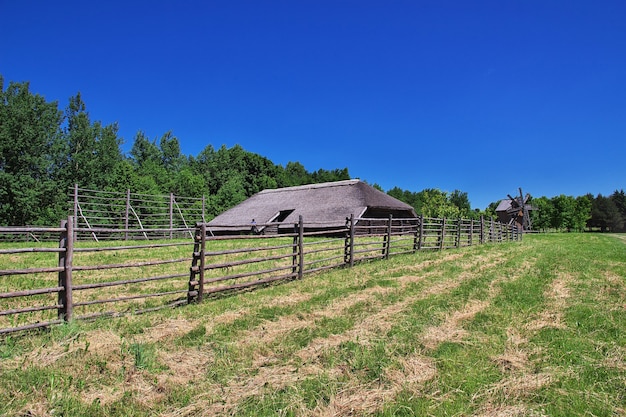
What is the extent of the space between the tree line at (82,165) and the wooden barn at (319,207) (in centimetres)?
686

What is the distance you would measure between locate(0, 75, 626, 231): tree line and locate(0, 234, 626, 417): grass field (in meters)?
27.8

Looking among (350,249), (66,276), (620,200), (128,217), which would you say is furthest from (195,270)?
(620,200)

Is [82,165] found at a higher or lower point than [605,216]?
higher

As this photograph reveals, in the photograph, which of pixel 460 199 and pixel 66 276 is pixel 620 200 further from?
pixel 66 276

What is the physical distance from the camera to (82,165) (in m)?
31.9

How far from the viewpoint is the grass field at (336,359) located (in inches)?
108

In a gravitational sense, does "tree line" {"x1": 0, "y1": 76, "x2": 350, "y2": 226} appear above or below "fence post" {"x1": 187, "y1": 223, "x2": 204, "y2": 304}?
above

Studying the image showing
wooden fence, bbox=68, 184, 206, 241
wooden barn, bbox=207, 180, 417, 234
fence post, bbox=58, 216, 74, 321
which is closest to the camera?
fence post, bbox=58, 216, 74, 321

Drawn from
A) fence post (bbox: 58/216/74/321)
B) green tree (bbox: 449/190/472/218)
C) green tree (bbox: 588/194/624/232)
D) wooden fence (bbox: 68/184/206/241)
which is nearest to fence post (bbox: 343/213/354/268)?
fence post (bbox: 58/216/74/321)

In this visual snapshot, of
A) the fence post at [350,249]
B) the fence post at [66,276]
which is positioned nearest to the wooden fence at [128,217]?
the fence post at [350,249]

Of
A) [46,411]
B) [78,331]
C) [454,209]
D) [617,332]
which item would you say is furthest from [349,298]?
[454,209]

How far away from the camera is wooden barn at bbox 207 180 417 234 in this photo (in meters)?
24.6

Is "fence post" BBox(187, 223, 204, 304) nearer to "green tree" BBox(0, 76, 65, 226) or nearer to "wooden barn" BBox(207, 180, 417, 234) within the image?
"wooden barn" BBox(207, 180, 417, 234)

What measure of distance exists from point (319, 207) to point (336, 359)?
2274 centimetres
